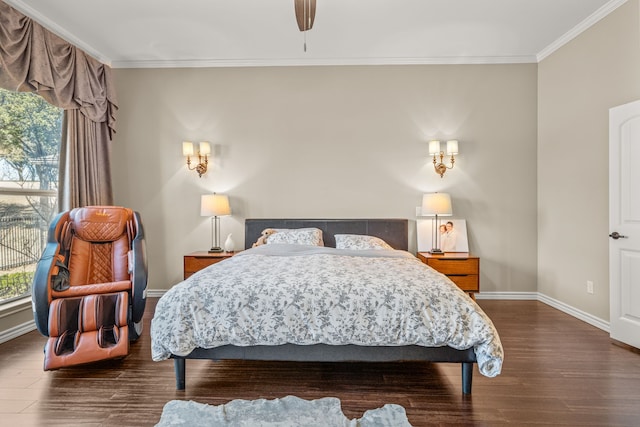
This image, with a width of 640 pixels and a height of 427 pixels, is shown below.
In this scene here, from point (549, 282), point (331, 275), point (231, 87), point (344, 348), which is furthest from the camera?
point (231, 87)

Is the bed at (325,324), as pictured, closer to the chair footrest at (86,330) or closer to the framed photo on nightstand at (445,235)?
the chair footrest at (86,330)

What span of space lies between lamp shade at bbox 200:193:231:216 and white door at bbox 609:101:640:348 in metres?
3.79

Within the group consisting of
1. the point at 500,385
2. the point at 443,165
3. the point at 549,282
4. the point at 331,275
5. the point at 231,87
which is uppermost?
the point at 231,87

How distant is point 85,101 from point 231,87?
5.22 ft

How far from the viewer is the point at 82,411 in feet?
6.44

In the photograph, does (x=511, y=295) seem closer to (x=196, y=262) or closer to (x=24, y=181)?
(x=196, y=262)

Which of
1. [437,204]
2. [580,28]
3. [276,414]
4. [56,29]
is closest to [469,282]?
[437,204]

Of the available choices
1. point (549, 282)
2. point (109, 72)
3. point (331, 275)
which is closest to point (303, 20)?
point (331, 275)

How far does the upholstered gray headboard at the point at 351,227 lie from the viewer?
4.20 meters

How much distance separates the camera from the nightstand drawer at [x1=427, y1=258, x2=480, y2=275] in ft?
12.3

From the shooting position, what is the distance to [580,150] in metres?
3.55

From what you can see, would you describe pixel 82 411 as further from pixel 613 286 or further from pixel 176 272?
pixel 613 286

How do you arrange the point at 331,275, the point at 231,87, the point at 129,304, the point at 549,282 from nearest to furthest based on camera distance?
the point at 331,275
the point at 129,304
the point at 549,282
the point at 231,87

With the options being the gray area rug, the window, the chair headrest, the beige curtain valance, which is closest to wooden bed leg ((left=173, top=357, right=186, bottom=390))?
the gray area rug
